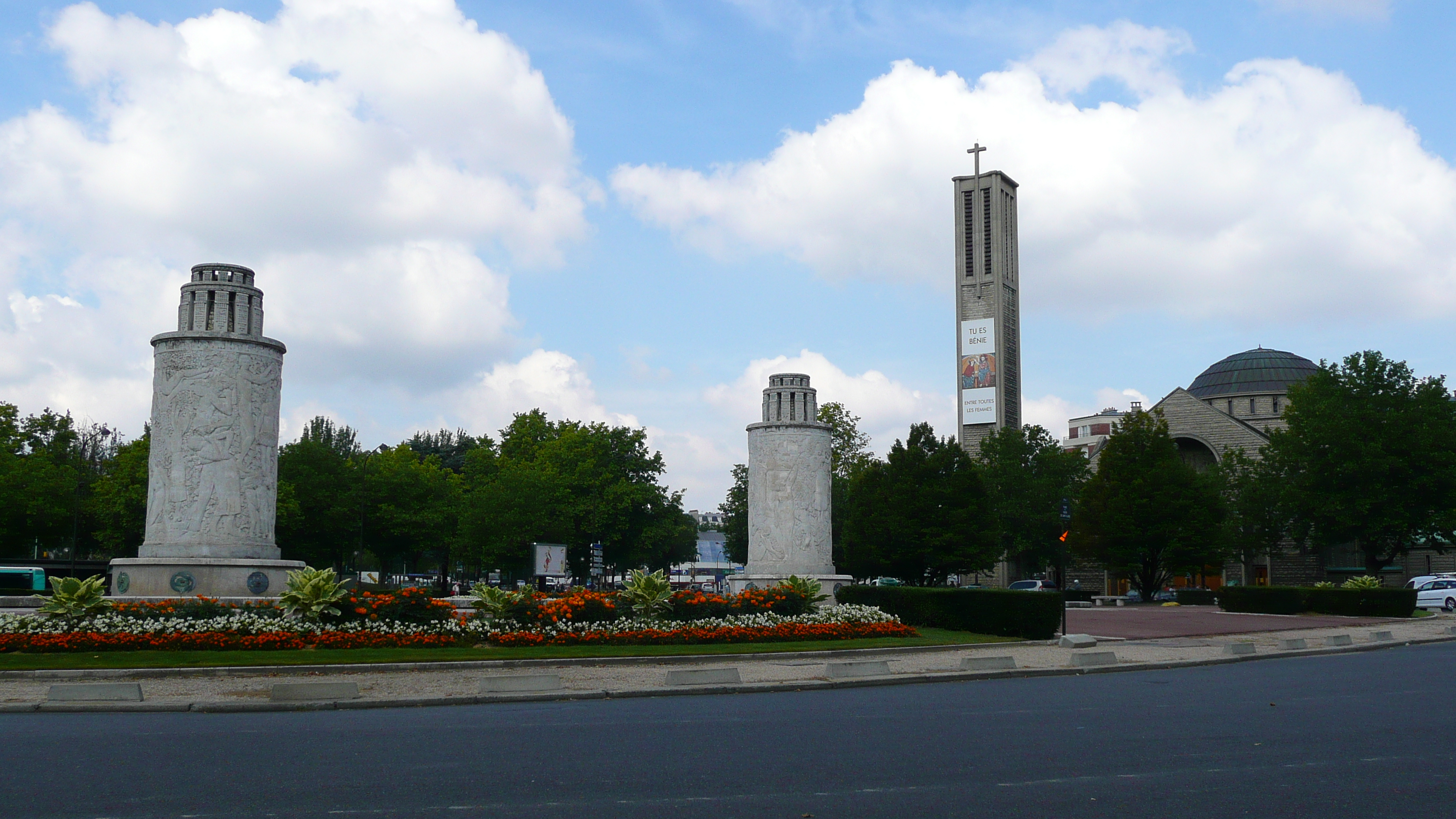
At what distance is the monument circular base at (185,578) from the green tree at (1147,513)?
39.4m

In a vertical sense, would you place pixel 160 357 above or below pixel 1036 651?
above

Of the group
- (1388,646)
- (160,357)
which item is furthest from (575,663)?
(1388,646)

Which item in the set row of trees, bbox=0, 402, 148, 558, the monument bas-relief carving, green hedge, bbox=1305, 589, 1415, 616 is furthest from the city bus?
green hedge, bbox=1305, 589, 1415, 616

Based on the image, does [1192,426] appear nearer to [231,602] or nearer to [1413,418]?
[1413,418]

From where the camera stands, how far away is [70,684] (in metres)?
14.7

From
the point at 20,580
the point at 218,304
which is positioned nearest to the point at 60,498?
the point at 20,580

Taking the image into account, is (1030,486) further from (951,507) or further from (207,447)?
(207,447)

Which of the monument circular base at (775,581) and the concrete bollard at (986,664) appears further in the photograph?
the monument circular base at (775,581)

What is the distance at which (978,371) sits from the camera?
282 ft

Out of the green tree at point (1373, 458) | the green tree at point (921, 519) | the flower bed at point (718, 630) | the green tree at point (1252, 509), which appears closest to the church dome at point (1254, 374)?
the green tree at point (1252, 509)

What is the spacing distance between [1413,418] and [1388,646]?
28.4 m

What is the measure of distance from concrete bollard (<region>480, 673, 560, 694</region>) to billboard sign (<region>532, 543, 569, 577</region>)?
27.2 meters

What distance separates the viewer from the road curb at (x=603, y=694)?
46.5ft

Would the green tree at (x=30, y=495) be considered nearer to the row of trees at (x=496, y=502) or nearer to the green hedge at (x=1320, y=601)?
the row of trees at (x=496, y=502)
